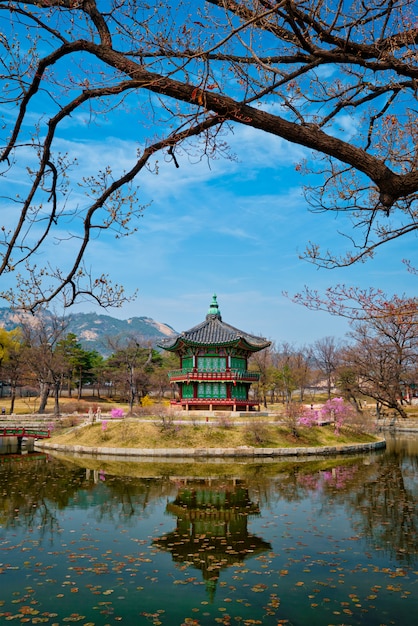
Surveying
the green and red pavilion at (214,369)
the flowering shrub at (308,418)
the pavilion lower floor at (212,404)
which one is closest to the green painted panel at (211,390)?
the green and red pavilion at (214,369)

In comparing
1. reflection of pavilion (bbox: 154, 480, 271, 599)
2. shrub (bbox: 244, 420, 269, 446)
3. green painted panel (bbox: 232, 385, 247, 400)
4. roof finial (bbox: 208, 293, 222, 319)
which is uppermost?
roof finial (bbox: 208, 293, 222, 319)

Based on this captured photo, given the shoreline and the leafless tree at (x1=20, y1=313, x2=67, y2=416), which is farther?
the leafless tree at (x1=20, y1=313, x2=67, y2=416)

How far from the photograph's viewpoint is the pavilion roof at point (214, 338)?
3731cm

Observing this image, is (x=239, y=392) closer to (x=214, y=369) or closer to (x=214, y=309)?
(x=214, y=369)

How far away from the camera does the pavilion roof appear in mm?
37312

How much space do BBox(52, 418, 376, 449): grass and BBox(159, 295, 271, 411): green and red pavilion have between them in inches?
254

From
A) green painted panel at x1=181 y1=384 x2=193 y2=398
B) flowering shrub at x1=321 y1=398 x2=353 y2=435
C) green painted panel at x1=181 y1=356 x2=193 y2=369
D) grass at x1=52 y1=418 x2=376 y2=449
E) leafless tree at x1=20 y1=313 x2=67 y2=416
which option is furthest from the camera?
leafless tree at x1=20 y1=313 x2=67 y2=416

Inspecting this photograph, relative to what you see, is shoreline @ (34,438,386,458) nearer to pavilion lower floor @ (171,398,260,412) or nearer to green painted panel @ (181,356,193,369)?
pavilion lower floor @ (171,398,260,412)

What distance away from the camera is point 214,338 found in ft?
125

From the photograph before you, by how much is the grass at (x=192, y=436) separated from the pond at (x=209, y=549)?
8008 mm

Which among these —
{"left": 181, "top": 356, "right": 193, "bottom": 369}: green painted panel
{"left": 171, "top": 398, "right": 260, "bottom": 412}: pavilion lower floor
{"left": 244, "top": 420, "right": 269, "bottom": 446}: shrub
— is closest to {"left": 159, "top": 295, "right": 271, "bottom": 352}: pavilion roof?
{"left": 181, "top": 356, "right": 193, "bottom": 369}: green painted panel

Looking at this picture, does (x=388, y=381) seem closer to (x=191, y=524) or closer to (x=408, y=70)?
(x=191, y=524)

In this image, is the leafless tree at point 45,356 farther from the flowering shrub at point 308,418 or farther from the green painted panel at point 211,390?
the flowering shrub at point 308,418

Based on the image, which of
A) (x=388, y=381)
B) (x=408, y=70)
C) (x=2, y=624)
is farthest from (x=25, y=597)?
(x=388, y=381)
